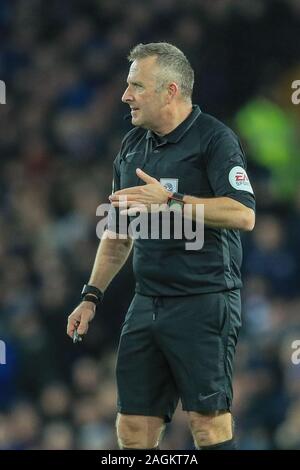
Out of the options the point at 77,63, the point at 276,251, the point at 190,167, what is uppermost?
the point at 77,63

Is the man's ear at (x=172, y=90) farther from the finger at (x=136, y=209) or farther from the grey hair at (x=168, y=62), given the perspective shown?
the finger at (x=136, y=209)

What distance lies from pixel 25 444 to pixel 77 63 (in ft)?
11.3

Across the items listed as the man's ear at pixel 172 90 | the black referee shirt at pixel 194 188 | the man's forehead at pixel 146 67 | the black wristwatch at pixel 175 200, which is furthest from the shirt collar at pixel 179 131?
the black wristwatch at pixel 175 200

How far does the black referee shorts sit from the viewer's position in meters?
4.14

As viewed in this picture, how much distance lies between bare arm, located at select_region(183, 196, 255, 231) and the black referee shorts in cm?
33

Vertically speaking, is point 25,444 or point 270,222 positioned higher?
point 270,222

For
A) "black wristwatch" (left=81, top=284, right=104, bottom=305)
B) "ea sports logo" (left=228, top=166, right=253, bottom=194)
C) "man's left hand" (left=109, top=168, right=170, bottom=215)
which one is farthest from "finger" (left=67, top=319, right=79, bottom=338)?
"ea sports logo" (left=228, top=166, right=253, bottom=194)

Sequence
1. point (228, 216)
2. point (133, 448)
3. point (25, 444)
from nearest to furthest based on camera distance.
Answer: point (228, 216) < point (133, 448) < point (25, 444)

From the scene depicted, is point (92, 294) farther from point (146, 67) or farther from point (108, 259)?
point (146, 67)

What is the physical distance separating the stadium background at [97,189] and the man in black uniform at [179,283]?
2079mm

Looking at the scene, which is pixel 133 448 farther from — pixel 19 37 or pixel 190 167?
pixel 19 37

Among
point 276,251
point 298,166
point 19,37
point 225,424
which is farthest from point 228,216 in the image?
point 19,37

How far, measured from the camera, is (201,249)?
4211 millimetres

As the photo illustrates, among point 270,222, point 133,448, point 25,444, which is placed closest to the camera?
point 133,448
